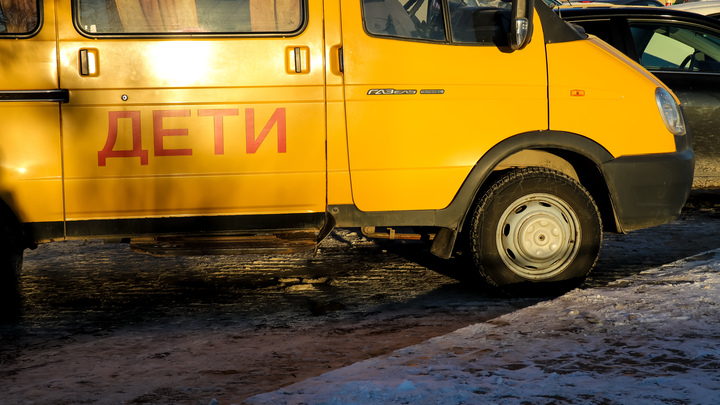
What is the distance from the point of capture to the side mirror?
178 inches

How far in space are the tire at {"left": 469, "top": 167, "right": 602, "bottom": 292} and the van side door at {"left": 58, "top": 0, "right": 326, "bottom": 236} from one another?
112 centimetres

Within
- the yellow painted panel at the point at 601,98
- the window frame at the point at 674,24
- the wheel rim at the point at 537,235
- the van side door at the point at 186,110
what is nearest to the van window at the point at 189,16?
the van side door at the point at 186,110

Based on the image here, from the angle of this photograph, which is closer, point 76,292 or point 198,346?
point 198,346

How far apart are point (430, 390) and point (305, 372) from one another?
65cm

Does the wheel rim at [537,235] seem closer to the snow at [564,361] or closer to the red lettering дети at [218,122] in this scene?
the snow at [564,361]

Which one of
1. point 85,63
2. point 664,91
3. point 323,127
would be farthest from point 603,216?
point 85,63

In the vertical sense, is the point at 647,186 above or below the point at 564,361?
above

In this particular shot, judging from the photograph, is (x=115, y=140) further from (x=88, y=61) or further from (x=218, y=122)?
(x=218, y=122)

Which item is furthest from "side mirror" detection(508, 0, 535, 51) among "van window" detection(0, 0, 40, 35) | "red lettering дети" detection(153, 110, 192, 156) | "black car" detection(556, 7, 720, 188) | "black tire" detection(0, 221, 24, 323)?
"black tire" detection(0, 221, 24, 323)

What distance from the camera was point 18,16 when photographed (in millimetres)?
4328

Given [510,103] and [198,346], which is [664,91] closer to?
[510,103]

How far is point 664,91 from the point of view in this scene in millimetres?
4934

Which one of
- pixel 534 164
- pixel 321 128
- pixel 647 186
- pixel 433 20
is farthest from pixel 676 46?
pixel 321 128

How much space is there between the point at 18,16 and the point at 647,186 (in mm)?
3879
